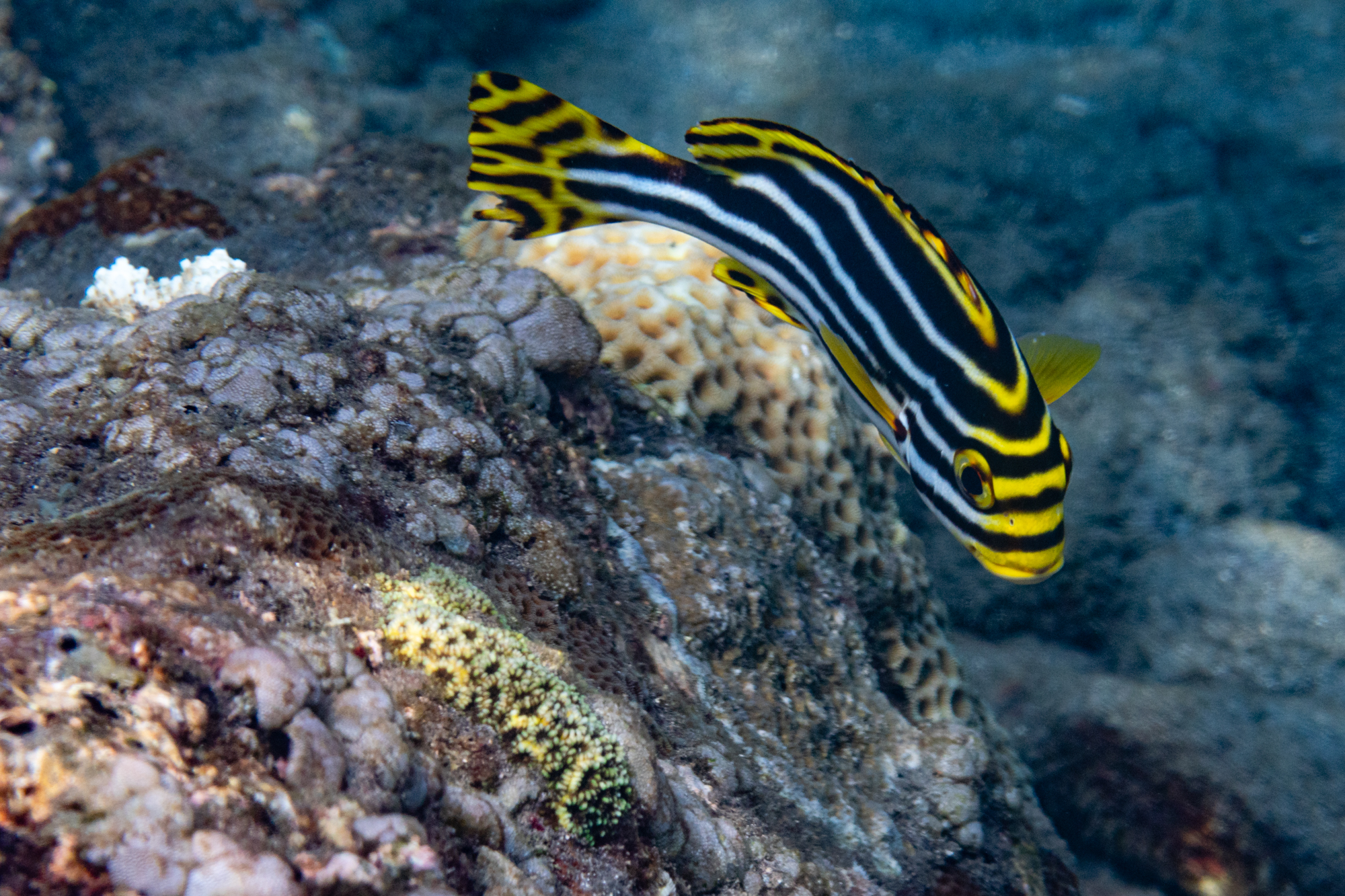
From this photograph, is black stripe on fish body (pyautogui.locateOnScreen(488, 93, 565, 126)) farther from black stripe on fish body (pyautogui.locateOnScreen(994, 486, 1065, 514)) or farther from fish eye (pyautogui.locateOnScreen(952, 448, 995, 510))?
black stripe on fish body (pyautogui.locateOnScreen(994, 486, 1065, 514))

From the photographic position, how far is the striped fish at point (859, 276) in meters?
1.96

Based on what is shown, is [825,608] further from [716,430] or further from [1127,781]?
[1127,781]

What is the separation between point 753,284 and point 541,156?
32.3 inches

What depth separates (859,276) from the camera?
7.14 ft

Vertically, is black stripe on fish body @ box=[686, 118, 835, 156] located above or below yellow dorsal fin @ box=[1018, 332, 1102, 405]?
above

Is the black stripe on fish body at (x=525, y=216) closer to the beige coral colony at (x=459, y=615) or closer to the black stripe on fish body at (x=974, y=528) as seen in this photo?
the beige coral colony at (x=459, y=615)

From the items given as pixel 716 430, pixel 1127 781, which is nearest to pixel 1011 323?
pixel 1127 781

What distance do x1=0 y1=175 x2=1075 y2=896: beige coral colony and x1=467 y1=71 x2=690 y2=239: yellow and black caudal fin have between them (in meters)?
0.48

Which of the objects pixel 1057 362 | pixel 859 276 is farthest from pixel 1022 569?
pixel 859 276

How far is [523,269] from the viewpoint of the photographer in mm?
2996

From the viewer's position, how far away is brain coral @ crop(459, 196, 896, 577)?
344 cm

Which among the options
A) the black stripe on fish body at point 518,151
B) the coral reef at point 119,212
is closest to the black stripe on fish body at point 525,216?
the black stripe on fish body at point 518,151

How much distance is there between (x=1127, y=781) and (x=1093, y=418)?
2.90m

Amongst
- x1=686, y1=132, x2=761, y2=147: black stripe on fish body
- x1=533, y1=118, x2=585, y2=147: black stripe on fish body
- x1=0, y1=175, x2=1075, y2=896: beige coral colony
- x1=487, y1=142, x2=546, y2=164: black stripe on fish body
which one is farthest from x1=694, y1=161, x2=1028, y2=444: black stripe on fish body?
x1=0, y1=175, x2=1075, y2=896: beige coral colony
